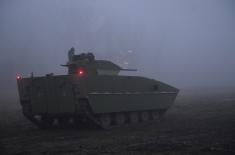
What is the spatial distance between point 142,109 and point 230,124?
5.06 meters

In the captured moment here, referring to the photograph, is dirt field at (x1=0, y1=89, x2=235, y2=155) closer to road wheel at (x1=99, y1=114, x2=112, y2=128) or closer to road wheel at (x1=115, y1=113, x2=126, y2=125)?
road wheel at (x1=99, y1=114, x2=112, y2=128)

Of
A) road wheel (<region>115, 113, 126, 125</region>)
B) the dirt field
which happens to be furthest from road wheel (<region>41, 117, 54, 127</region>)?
road wheel (<region>115, 113, 126, 125</region>)

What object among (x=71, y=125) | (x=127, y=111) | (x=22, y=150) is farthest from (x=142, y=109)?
(x=22, y=150)

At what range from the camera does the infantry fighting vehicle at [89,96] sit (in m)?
18.7

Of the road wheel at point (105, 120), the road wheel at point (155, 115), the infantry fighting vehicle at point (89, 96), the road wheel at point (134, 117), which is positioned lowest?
the road wheel at point (155, 115)

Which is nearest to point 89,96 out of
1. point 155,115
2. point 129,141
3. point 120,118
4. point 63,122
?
point 120,118

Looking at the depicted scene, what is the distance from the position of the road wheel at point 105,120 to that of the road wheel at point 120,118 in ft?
2.14

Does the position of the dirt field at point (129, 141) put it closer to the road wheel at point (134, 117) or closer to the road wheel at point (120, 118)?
the road wheel at point (120, 118)

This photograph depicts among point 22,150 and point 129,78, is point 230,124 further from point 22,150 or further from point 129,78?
point 22,150

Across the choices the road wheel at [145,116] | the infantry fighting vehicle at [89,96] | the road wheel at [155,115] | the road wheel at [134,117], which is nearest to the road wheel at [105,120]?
the infantry fighting vehicle at [89,96]

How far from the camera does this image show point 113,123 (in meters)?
21.0

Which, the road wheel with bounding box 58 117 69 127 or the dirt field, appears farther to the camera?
the road wheel with bounding box 58 117 69 127

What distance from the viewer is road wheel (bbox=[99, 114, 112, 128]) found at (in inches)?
777

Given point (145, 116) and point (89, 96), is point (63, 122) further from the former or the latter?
point (145, 116)
